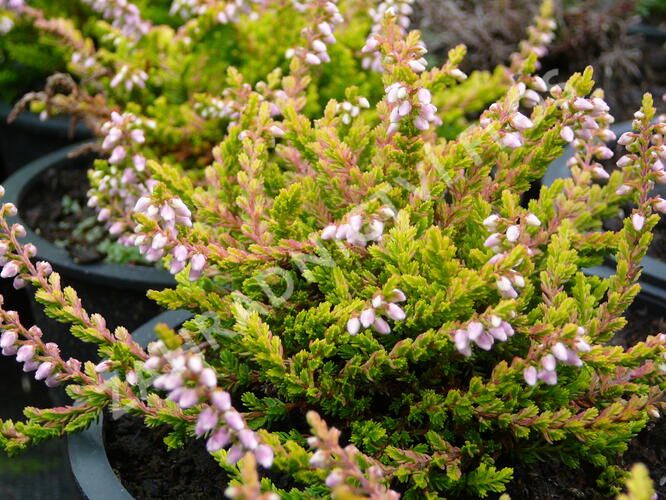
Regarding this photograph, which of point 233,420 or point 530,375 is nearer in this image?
point 233,420

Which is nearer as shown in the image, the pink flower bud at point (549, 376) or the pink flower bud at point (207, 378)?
the pink flower bud at point (207, 378)

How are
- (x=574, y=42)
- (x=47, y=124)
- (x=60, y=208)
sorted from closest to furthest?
(x=60, y=208)
(x=47, y=124)
(x=574, y=42)

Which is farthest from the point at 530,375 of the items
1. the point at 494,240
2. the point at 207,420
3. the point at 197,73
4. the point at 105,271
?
the point at 197,73

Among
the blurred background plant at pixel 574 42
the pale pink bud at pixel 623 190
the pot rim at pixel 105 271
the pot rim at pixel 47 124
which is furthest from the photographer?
the blurred background plant at pixel 574 42

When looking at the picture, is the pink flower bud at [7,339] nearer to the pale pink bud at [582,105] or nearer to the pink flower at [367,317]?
the pink flower at [367,317]

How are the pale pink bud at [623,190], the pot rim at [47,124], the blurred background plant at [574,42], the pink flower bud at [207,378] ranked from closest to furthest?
1. the pink flower bud at [207,378]
2. the pale pink bud at [623,190]
3. the pot rim at [47,124]
4. the blurred background plant at [574,42]

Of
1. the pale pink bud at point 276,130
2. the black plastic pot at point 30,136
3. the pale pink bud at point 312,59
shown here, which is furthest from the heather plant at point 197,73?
the black plastic pot at point 30,136

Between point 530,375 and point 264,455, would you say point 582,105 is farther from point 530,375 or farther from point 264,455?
point 264,455

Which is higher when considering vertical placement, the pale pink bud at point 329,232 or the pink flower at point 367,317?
the pale pink bud at point 329,232
